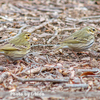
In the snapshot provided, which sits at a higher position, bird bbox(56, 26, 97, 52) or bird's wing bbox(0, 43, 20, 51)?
bird's wing bbox(0, 43, 20, 51)

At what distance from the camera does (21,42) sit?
20.0ft

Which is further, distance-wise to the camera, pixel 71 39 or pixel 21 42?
pixel 71 39

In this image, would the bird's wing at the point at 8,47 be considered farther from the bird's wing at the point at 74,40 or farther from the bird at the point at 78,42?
the bird's wing at the point at 74,40

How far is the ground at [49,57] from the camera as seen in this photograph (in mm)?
4262

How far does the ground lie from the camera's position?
168 inches

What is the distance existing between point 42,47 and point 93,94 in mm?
3750

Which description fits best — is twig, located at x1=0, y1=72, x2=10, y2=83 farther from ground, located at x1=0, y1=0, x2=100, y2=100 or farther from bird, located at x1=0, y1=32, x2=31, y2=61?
bird, located at x1=0, y1=32, x2=31, y2=61

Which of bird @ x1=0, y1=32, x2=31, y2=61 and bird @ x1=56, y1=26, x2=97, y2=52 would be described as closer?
bird @ x1=0, y1=32, x2=31, y2=61

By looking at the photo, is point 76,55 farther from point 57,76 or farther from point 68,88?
point 68,88

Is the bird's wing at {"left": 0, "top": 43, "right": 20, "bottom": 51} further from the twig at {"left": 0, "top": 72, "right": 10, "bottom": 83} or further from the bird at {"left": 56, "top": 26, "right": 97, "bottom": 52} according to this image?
the bird at {"left": 56, "top": 26, "right": 97, "bottom": 52}

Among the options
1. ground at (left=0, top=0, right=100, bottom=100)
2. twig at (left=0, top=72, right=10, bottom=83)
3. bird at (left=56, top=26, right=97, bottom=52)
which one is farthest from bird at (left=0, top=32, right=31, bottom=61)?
bird at (left=56, top=26, right=97, bottom=52)

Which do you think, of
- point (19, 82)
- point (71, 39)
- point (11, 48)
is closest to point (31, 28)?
point (71, 39)

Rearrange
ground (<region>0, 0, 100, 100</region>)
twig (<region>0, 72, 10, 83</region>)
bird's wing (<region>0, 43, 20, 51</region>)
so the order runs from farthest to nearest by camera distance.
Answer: bird's wing (<region>0, 43, 20, 51</region>) < twig (<region>0, 72, 10, 83</region>) < ground (<region>0, 0, 100, 100</region>)

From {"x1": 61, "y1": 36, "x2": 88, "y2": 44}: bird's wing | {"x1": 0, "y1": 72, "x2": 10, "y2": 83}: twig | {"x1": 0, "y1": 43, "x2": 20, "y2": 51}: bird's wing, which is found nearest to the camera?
{"x1": 0, "y1": 72, "x2": 10, "y2": 83}: twig
